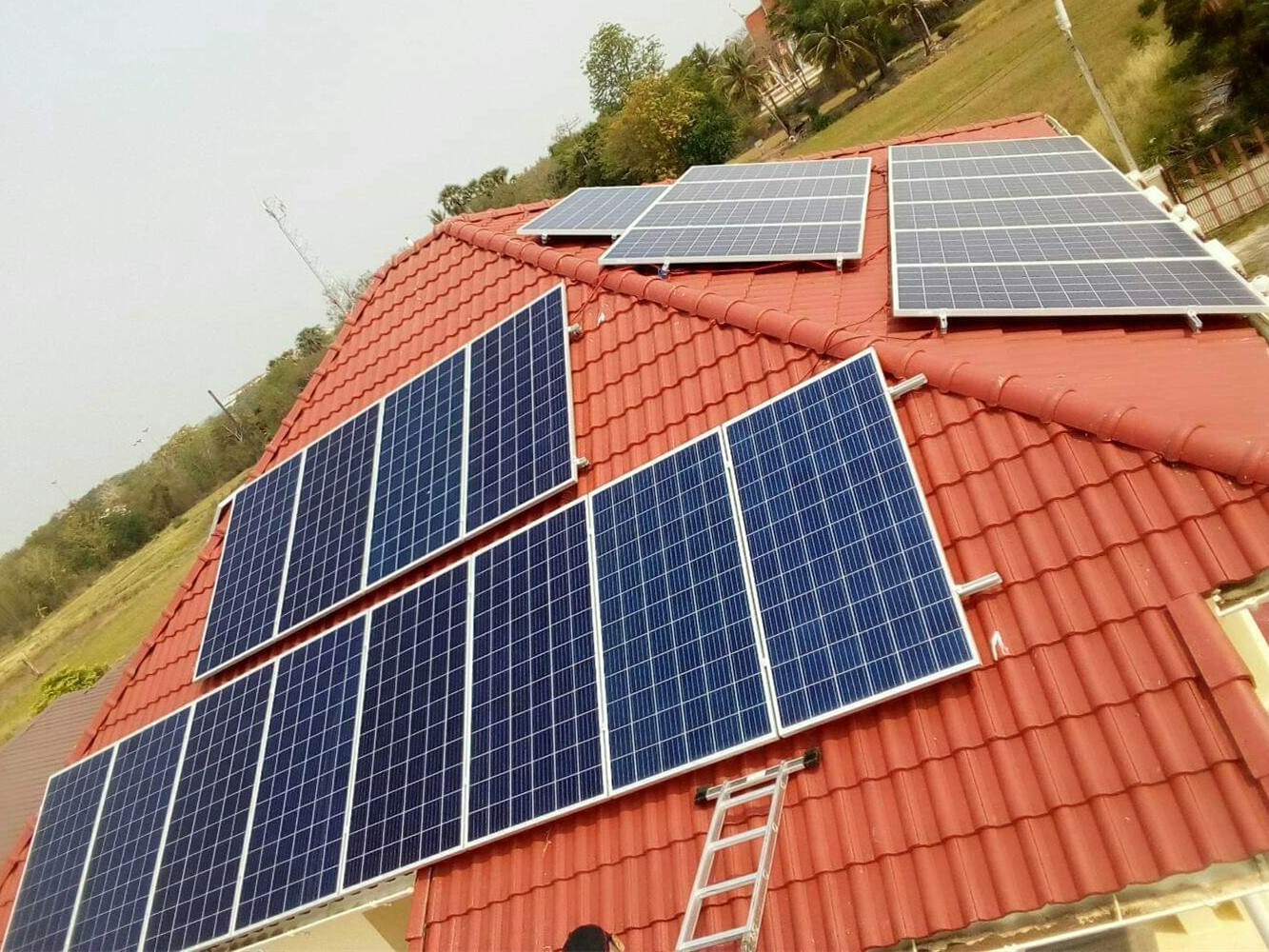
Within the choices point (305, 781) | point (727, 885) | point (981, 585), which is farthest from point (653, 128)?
point (727, 885)

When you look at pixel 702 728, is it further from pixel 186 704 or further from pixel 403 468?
pixel 186 704

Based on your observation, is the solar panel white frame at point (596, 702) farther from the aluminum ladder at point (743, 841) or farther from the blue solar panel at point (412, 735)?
the aluminum ladder at point (743, 841)

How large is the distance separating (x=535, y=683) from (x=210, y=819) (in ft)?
15.7

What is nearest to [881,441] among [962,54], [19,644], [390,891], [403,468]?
[390,891]

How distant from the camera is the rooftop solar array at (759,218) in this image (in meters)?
10.6

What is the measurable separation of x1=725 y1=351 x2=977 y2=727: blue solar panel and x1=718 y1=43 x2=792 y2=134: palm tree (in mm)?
61235

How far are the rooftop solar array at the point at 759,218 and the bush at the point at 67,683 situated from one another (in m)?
36.9

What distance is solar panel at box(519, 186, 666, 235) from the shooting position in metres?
13.2

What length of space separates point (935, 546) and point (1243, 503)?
2036 millimetres

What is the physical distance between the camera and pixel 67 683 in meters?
36.8

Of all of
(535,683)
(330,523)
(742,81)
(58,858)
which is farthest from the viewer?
(742,81)

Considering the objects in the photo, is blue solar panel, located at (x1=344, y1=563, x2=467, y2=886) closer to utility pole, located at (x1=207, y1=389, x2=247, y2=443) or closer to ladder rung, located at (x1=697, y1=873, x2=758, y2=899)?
ladder rung, located at (x1=697, y1=873, x2=758, y2=899)

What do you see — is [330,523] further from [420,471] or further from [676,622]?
[676,622]

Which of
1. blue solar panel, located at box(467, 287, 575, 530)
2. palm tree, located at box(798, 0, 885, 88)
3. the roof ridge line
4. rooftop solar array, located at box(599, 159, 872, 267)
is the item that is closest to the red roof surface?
the roof ridge line
